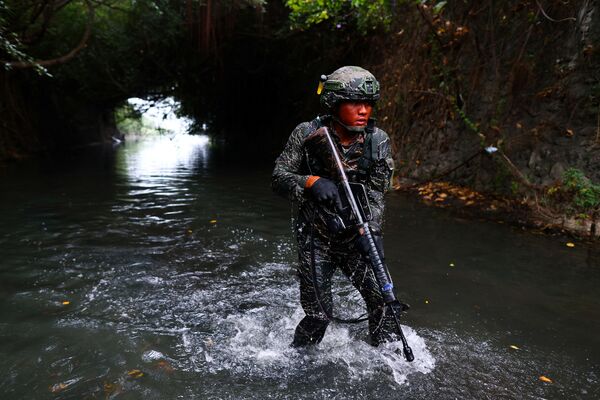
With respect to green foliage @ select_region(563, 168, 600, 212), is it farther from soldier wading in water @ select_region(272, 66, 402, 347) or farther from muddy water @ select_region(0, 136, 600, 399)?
soldier wading in water @ select_region(272, 66, 402, 347)

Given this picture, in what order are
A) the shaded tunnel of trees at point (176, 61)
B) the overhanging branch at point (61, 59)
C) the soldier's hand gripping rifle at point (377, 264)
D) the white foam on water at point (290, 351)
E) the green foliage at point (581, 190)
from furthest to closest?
the shaded tunnel of trees at point (176, 61)
the overhanging branch at point (61, 59)
the green foliage at point (581, 190)
the white foam on water at point (290, 351)
the soldier's hand gripping rifle at point (377, 264)

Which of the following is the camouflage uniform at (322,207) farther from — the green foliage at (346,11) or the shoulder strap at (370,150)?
the green foliage at (346,11)

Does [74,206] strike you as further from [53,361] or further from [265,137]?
[265,137]

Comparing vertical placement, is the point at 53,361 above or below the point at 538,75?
below

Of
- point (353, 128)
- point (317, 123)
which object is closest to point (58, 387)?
point (317, 123)

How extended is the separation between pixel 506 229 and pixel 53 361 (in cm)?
654

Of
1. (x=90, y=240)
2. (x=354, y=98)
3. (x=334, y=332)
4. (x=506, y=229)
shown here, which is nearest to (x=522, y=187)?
(x=506, y=229)

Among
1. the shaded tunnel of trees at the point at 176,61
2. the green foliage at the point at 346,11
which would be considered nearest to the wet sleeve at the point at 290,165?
the green foliage at the point at 346,11

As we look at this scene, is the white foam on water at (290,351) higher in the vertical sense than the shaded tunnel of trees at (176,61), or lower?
lower

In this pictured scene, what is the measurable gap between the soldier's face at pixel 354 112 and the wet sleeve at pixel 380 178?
169 millimetres

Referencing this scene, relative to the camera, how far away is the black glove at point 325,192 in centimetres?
265

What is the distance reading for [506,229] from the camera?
696cm

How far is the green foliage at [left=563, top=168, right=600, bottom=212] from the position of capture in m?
6.38

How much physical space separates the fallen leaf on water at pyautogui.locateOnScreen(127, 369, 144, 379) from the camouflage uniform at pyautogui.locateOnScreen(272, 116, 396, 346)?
126 cm
